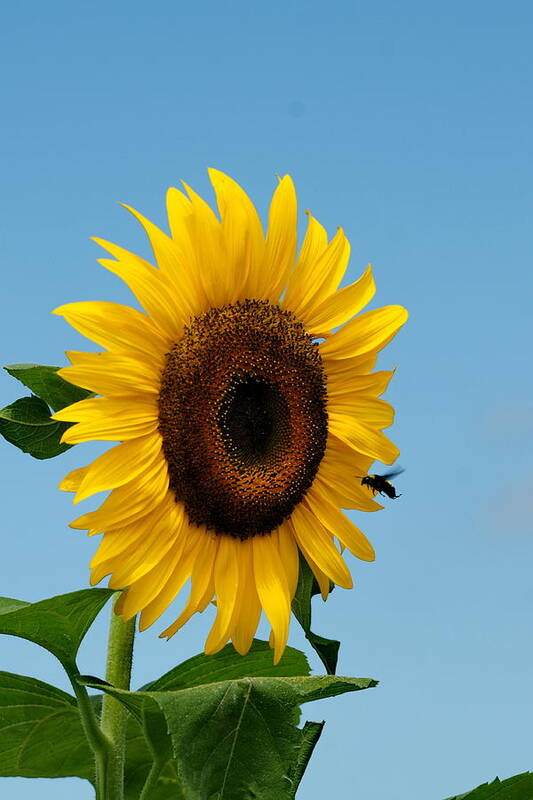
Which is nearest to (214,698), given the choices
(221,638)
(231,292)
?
(221,638)

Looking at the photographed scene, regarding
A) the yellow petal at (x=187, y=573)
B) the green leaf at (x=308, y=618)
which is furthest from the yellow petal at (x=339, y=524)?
the yellow petal at (x=187, y=573)

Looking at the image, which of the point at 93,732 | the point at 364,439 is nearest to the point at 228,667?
the point at 93,732

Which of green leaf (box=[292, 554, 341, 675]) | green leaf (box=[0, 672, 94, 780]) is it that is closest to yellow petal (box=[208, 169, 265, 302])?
green leaf (box=[292, 554, 341, 675])

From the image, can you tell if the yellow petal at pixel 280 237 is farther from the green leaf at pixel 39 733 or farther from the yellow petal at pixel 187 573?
the green leaf at pixel 39 733

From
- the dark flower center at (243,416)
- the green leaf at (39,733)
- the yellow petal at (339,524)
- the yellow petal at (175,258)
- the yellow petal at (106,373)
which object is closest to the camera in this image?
the yellow petal at (106,373)

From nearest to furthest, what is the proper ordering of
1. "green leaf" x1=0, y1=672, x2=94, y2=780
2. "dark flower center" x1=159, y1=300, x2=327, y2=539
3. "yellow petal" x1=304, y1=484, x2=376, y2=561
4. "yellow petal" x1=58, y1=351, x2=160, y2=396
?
"yellow petal" x1=58, y1=351, x2=160, y2=396
"dark flower center" x1=159, y1=300, x2=327, y2=539
"green leaf" x1=0, y1=672, x2=94, y2=780
"yellow petal" x1=304, y1=484, x2=376, y2=561

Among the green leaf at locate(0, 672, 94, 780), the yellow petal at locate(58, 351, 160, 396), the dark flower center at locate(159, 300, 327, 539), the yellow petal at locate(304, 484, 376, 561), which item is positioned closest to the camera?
the yellow petal at locate(58, 351, 160, 396)

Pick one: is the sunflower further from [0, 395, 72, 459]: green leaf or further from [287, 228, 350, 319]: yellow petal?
[0, 395, 72, 459]: green leaf
